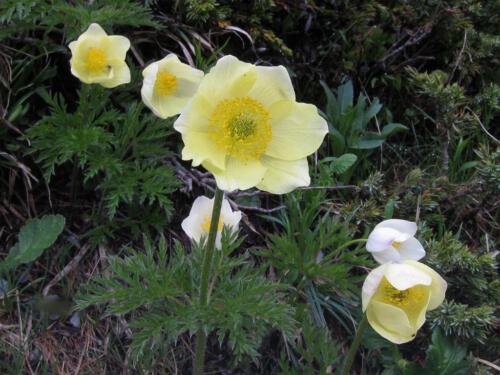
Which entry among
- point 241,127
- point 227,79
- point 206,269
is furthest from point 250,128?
point 206,269

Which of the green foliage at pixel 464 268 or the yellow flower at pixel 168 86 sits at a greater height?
the yellow flower at pixel 168 86

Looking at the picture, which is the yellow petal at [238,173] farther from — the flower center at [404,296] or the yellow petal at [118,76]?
the yellow petal at [118,76]

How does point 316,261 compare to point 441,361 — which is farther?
point 316,261

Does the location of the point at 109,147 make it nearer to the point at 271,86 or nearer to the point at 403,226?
the point at 271,86

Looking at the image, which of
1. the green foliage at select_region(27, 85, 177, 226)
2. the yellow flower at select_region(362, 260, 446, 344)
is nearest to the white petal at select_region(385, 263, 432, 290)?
Result: the yellow flower at select_region(362, 260, 446, 344)

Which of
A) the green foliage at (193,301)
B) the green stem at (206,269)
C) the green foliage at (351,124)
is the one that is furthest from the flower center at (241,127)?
the green foliage at (351,124)

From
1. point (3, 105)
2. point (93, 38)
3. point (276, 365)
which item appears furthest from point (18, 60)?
point (276, 365)
